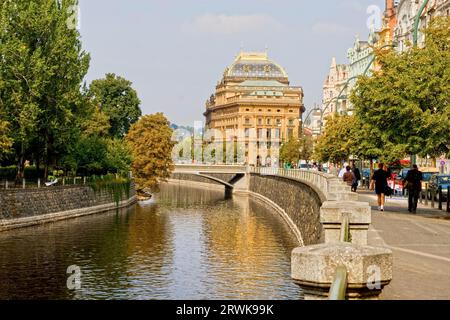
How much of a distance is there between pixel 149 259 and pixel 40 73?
24415mm

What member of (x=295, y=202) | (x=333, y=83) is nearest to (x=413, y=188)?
(x=295, y=202)

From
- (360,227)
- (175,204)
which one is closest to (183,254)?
(360,227)

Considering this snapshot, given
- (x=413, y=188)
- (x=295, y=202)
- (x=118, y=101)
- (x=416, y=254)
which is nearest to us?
(x=416, y=254)

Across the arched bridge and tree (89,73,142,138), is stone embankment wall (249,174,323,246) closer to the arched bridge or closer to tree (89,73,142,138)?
the arched bridge

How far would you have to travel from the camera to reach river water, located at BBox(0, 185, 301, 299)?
102 feet

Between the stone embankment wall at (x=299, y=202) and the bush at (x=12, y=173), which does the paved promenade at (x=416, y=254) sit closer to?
the stone embankment wall at (x=299, y=202)

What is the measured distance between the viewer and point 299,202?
57.7m

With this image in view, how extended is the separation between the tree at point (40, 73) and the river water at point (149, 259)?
745 centimetres

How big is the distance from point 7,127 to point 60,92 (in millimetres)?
7171

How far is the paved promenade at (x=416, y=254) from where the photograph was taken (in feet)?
41.9

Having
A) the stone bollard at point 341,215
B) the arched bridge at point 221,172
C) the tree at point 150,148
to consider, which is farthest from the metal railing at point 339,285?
the arched bridge at point 221,172

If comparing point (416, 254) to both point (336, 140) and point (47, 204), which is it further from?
point (336, 140)

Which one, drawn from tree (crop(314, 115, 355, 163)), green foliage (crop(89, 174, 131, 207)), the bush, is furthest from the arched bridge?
the bush

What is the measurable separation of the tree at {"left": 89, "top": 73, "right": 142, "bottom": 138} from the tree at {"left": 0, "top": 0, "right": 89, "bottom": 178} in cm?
4463
